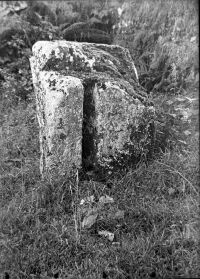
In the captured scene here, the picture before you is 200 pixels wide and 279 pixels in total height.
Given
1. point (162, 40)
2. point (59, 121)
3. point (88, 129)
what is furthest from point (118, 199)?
point (162, 40)

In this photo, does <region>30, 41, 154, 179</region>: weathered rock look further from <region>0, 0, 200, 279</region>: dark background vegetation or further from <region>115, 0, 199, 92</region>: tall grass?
<region>115, 0, 199, 92</region>: tall grass

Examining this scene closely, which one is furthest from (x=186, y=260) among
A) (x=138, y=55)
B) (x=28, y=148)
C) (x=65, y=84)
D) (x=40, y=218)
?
(x=138, y=55)

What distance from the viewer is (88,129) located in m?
4.51

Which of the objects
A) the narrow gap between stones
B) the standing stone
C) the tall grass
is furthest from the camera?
the tall grass

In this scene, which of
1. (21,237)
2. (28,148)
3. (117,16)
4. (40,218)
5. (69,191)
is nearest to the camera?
(21,237)

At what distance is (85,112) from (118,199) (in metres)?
1.04

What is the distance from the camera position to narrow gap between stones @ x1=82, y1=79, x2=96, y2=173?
4.39 meters

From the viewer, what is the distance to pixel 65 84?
4.15m

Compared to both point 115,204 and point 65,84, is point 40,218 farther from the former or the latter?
point 65,84

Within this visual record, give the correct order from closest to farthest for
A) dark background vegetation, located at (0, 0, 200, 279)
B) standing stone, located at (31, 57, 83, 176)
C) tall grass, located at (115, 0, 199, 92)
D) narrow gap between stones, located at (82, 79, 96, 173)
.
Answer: dark background vegetation, located at (0, 0, 200, 279), standing stone, located at (31, 57, 83, 176), narrow gap between stones, located at (82, 79, 96, 173), tall grass, located at (115, 0, 199, 92)

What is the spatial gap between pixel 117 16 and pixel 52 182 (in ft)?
16.3

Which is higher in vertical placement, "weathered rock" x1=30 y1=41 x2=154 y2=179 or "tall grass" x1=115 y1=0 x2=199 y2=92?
"tall grass" x1=115 y1=0 x2=199 y2=92

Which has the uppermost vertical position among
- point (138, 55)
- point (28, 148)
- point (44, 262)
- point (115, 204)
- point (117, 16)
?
point (117, 16)

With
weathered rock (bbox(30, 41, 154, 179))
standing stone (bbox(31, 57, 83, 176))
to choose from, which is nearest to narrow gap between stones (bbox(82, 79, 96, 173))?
weathered rock (bbox(30, 41, 154, 179))
